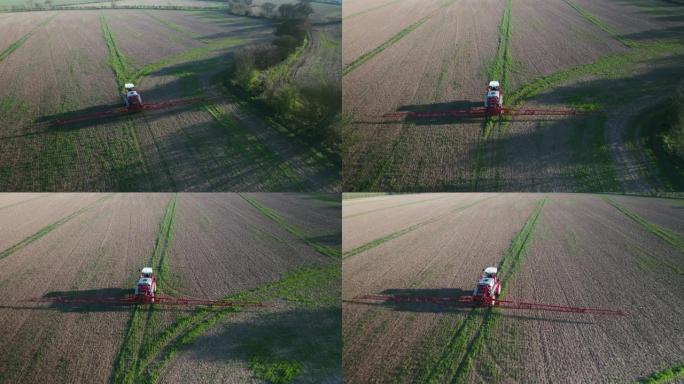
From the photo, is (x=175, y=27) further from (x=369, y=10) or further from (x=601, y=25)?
(x=601, y=25)

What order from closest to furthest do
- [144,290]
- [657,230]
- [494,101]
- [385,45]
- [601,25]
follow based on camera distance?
[144,290] < [494,101] < [657,230] < [385,45] < [601,25]

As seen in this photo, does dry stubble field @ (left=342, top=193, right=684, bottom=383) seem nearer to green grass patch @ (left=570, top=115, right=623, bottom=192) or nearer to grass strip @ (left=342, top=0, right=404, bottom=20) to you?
green grass patch @ (left=570, top=115, right=623, bottom=192)

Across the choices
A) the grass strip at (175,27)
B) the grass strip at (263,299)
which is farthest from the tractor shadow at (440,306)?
the grass strip at (175,27)

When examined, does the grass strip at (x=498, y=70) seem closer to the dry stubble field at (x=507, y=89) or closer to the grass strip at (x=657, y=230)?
the dry stubble field at (x=507, y=89)

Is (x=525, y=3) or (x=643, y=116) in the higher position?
(x=525, y=3)

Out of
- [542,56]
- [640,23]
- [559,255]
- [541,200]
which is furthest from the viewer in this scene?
[640,23]

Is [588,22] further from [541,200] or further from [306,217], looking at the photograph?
[306,217]

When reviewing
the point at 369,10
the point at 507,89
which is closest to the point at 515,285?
the point at 507,89

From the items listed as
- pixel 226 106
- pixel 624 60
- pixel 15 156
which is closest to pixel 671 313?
pixel 624 60
